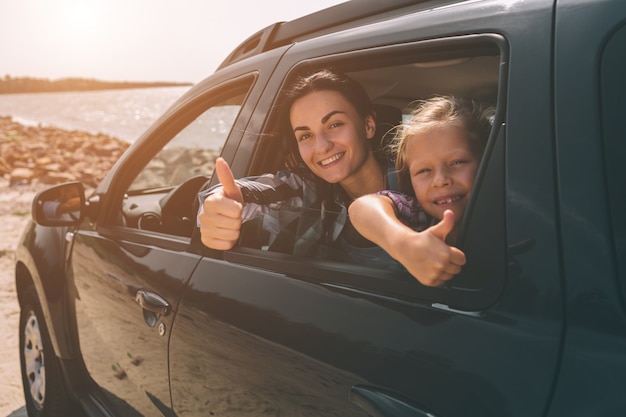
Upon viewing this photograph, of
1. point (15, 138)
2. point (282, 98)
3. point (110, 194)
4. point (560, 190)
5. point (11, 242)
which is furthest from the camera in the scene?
point (15, 138)

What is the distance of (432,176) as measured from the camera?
151cm

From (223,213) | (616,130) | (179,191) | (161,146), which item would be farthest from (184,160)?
(616,130)

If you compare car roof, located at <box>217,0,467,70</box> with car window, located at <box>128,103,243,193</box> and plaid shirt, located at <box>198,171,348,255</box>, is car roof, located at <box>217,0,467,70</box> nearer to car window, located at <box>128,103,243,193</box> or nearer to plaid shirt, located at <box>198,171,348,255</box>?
plaid shirt, located at <box>198,171,348,255</box>

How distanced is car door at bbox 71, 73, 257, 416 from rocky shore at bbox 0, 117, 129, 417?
1.22 meters

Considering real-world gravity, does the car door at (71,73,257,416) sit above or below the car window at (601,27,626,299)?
below

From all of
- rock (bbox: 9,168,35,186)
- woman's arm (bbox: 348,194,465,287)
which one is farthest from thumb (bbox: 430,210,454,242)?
rock (bbox: 9,168,35,186)

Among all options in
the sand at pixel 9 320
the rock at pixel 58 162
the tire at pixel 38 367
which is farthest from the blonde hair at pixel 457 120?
the rock at pixel 58 162

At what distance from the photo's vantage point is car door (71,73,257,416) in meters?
1.96

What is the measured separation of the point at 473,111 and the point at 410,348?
68cm

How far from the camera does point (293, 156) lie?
2053 mm

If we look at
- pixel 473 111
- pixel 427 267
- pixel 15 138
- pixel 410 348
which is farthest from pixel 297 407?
pixel 15 138

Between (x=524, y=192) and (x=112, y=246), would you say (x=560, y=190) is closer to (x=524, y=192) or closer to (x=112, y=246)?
(x=524, y=192)

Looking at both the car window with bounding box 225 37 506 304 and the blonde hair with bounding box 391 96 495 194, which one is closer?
the car window with bounding box 225 37 506 304

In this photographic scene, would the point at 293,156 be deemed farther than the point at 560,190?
Yes
